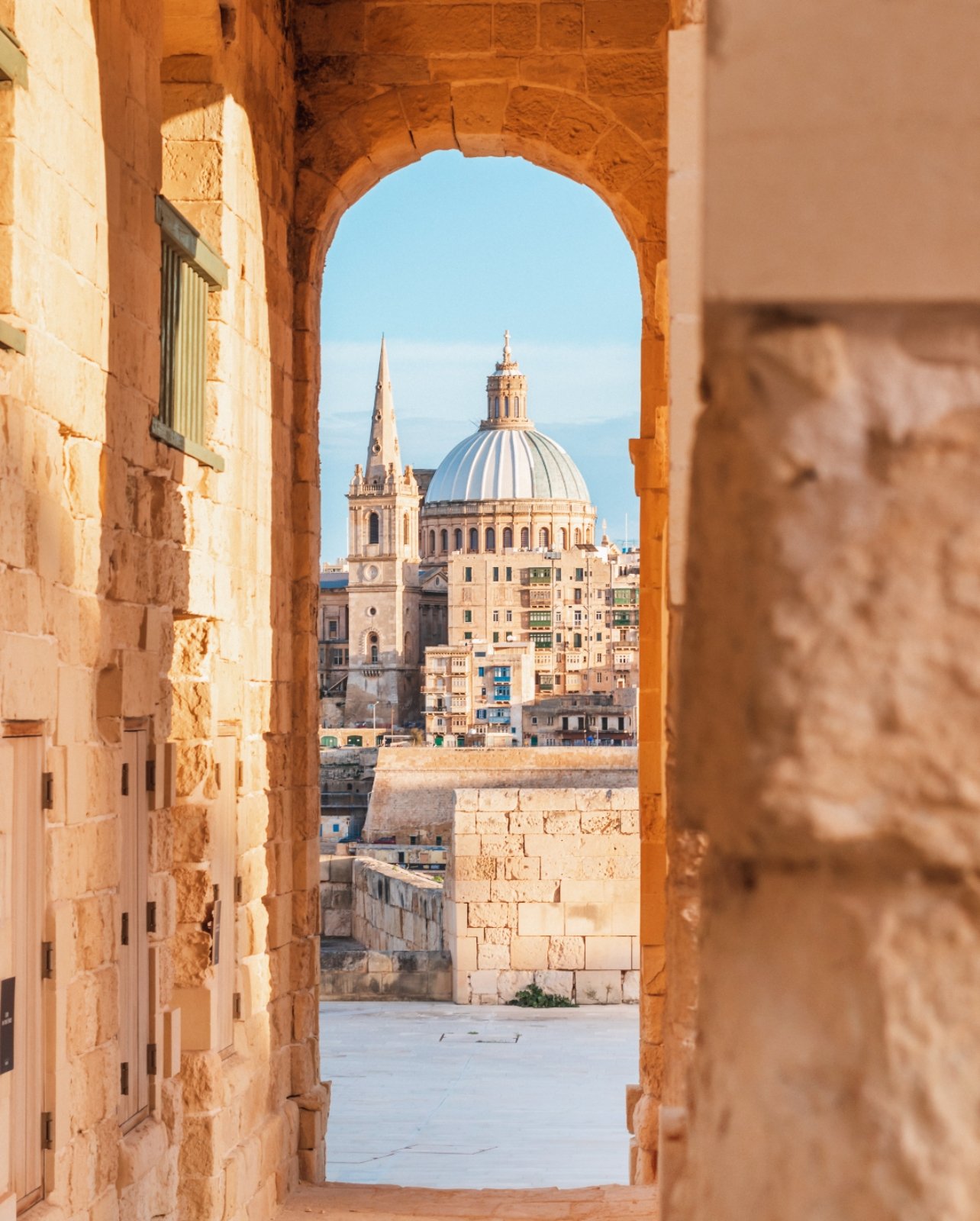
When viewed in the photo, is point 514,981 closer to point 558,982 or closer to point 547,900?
point 558,982

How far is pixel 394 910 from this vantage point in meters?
18.0

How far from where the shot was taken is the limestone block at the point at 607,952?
13312 mm

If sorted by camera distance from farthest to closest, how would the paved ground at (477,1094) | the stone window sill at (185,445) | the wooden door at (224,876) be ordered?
the paved ground at (477,1094) < the wooden door at (224,876) < the stone window sill at (185,445)

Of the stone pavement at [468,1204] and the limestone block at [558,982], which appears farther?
the limestone block at [558,982]

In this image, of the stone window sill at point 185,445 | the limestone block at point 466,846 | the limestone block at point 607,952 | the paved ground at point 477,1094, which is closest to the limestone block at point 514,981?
the paved ground at point 477,1094

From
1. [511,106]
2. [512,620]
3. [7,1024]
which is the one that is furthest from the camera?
[512,620]

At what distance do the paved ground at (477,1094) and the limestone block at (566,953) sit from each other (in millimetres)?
384

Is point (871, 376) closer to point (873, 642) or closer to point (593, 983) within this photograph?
point (873, 642)

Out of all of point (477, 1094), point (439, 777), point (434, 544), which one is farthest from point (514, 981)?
point (434, 544)

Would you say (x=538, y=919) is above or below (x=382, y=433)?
below

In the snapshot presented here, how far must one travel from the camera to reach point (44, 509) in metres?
4.42

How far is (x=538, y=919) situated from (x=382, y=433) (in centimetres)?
9385

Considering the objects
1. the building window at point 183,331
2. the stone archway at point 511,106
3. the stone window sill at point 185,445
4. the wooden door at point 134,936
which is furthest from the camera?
the stone archway at point 511,106

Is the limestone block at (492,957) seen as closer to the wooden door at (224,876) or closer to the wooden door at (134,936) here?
the wooden door at (224,876)
